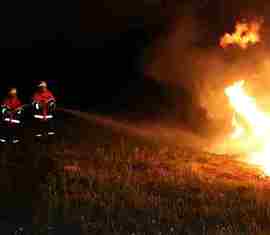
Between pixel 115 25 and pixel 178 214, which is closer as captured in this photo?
pixel 178 214

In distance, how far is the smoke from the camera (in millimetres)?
19906

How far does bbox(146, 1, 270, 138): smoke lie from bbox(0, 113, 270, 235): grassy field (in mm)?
4972

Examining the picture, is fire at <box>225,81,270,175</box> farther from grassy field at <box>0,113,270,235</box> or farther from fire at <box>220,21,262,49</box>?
fire at <box>220,21,262,49</box>

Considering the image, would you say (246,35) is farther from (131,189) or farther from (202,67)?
(131,189)

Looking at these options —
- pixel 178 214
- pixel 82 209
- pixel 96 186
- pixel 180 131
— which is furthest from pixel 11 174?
pixel 180 131

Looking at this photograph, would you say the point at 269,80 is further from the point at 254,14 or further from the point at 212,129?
the point at 254,14

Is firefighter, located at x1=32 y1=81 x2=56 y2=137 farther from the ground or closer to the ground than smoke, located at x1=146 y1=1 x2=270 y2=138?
closer to the ground

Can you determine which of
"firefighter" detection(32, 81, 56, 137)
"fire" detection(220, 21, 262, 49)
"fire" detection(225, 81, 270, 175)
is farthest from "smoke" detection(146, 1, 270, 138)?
"firefighter" detection(32, 81, 56, 137)

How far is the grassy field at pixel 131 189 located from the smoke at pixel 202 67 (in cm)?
497

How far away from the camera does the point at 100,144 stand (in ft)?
50.7

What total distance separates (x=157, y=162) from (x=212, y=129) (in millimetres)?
7488

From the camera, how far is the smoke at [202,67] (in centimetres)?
1991

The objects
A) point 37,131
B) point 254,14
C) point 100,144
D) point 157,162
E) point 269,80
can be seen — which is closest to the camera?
point 157,162

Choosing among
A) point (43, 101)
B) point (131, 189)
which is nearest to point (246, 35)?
point (43, 101)
